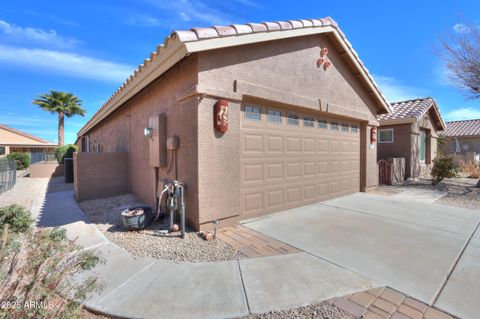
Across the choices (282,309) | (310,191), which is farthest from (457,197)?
(282,309)

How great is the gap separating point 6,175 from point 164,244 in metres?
11.5

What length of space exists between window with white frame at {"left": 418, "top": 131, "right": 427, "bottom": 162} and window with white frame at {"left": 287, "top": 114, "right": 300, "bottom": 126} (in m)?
11.8

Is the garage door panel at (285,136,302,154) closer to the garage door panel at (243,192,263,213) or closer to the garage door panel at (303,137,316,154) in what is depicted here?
the garage door panel at (303,137,316,154)

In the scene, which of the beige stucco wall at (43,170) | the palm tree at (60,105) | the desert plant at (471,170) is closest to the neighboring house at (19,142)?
the palm tree at (60,105)

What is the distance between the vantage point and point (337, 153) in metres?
8.11

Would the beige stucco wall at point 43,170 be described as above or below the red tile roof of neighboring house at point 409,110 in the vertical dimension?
below

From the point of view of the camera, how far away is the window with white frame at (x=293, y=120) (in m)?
6.43

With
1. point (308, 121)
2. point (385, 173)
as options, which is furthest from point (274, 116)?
point (385, 173)

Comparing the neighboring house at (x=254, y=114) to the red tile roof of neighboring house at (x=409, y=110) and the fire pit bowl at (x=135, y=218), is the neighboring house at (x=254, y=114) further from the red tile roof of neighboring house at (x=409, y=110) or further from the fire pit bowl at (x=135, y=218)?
the red tile roof of neighboring house at (x=409, y=110)

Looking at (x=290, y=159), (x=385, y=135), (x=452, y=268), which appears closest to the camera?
(x=452, y=268)

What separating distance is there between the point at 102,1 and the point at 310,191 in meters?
7.51

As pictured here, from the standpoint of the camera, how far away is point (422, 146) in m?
15.3

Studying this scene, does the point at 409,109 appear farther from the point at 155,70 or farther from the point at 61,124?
the point at 61,124

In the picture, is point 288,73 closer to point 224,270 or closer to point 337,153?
point 337,153
